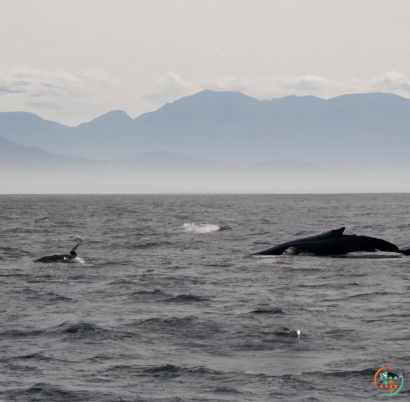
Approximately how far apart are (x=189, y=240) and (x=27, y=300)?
2489 centimetres

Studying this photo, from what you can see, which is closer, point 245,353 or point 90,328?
point 245,353

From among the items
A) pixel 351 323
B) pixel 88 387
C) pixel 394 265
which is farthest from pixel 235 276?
pixel 88 387

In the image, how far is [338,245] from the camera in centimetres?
2886

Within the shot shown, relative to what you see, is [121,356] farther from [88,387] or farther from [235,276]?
[235,276]

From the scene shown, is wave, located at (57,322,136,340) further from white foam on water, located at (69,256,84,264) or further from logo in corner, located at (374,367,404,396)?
white foam on water, located at (69,256,84,264)

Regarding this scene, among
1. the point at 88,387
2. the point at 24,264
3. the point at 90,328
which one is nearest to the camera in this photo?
the point at 88,387

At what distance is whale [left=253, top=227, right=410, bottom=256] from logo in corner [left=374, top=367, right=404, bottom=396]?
17.0m

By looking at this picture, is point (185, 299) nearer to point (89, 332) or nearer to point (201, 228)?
point (89, 332)

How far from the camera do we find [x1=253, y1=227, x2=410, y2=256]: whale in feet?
94.0

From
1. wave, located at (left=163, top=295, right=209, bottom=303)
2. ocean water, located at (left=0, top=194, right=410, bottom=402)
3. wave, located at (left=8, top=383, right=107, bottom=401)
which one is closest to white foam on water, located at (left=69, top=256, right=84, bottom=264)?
ocean water, located at (left=0, top=194, right=410, bottom=402)

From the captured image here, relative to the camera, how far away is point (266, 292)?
20.1m

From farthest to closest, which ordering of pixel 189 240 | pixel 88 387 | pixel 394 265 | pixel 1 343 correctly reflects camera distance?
pixel 189 240 < pixel 394 265 < pixel 1 343 < pixel 88 387

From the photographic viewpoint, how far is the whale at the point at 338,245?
28.6 m

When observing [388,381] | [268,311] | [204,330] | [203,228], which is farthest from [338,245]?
[203,228]
